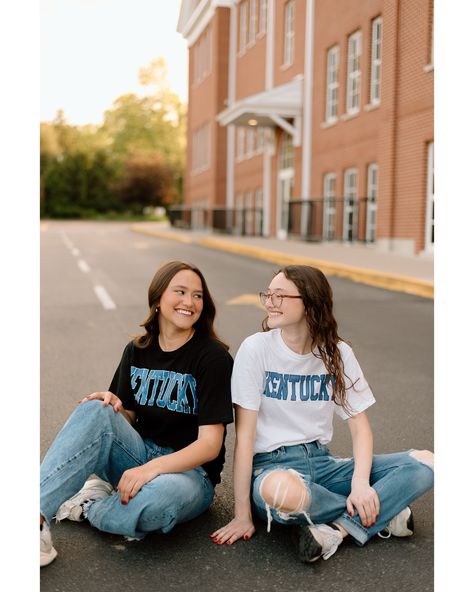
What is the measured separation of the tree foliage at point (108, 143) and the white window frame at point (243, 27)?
518 mm

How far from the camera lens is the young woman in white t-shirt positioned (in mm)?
2656

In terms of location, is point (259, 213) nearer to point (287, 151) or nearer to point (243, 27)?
point (287, 151)

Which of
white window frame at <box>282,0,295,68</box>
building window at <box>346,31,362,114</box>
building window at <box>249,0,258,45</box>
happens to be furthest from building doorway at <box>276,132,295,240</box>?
building window at <box>249,0,258,45</box>

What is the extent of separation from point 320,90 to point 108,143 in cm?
356

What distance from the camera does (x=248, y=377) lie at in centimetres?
272

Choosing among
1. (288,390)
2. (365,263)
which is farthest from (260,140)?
(288,390)

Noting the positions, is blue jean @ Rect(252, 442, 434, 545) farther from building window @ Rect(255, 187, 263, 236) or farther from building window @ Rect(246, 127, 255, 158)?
building window @ Rect(246, 127, 255, 158)

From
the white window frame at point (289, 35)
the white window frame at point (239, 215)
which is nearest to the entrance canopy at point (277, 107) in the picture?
the white window frame at point (289, 35)

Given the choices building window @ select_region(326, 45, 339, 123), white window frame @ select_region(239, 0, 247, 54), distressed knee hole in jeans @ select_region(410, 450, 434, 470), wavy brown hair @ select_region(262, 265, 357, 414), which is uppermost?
building window @ select_region(326, 45, 339, 123)

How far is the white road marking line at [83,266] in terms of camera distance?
12.5 meters

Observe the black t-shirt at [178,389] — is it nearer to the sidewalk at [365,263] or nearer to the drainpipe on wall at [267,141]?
the drainpipe on wall at [267,141]
